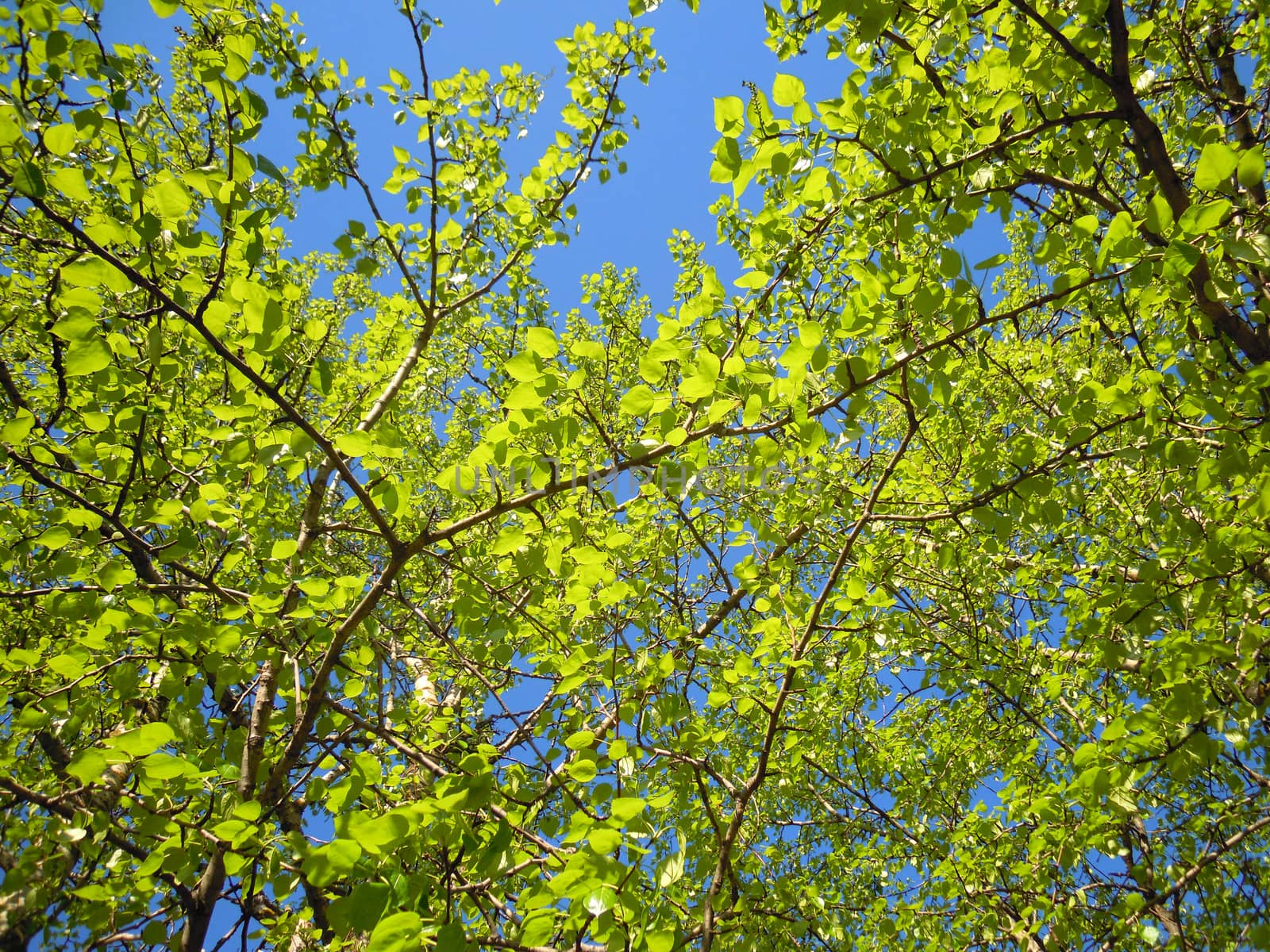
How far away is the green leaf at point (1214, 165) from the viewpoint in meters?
1.34

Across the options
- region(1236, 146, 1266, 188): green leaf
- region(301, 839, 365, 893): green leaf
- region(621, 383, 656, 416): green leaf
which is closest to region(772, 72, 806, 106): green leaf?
region(621, 383, 656, 416): green leaf

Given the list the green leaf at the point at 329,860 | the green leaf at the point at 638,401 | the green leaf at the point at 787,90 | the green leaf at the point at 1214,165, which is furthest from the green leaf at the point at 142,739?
the green leaf at the point at 1214,165

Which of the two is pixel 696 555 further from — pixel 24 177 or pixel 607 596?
pixel 24 177

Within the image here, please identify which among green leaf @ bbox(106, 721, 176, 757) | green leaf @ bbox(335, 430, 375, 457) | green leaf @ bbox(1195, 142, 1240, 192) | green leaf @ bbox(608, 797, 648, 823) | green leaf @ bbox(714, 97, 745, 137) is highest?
green leaf @ bbox(714, 97, 745, 137)

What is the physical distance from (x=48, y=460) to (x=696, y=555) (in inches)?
145

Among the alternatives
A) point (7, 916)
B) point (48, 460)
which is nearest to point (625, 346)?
point (48, 460)

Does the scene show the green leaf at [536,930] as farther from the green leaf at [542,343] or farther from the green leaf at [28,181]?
the green leaf at [28,181]

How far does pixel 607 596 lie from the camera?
180 cm

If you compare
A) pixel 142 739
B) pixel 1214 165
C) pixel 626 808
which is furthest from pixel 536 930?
pixel 1214 165

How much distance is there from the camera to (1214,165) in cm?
138

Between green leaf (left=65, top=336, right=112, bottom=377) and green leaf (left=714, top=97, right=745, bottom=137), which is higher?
green leaf (left=714, top=97, right=745, bottom=137)

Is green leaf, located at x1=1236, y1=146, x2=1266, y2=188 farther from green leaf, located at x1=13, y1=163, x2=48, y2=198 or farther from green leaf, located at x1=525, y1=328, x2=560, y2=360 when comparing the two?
green leaf, located at x1=13, y1=163, x2=48, y2=198

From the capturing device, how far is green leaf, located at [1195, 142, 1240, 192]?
1.34 meters

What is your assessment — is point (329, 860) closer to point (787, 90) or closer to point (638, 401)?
point (638, 401)
